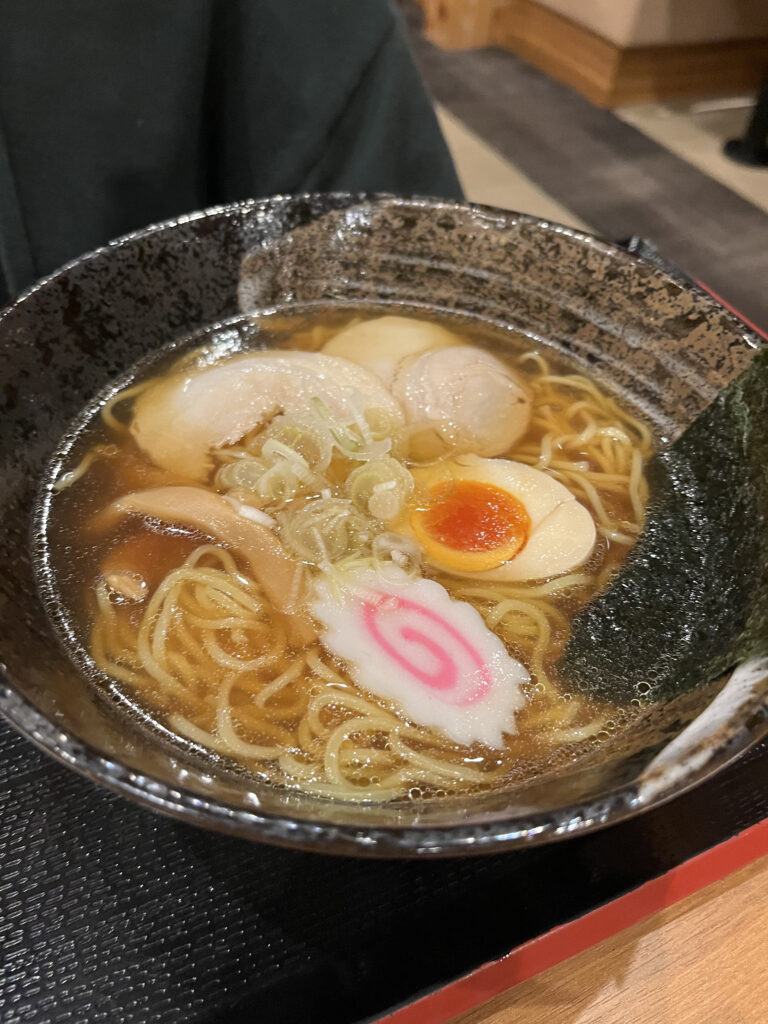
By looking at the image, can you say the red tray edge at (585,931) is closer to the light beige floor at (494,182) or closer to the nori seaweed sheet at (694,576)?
the nori seaweed sheet at (694,576)

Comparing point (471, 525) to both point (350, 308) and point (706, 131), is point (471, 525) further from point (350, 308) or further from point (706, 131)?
point (706, 131)

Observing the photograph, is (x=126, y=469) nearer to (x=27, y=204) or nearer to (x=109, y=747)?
(x=109, y=747)

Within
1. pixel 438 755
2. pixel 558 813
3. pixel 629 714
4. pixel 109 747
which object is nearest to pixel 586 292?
pixel 629 714

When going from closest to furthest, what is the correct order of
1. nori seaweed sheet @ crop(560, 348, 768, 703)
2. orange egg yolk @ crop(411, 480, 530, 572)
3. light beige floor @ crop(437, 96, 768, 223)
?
nori seaweed sheet @ crop(560, 348, 768, 703)
orange egg yolk @ crop(411, 480, 530, 572)
light beige floor @ crop(437, 96, 768, 223)

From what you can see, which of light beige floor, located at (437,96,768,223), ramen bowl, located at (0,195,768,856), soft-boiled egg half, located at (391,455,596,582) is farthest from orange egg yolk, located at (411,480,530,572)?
light beige floor, located at (437,96,768,223)

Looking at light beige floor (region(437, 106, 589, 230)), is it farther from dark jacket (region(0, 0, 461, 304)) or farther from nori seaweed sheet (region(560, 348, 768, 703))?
nori seaweed sheet (region(560, 348, 768, 703))

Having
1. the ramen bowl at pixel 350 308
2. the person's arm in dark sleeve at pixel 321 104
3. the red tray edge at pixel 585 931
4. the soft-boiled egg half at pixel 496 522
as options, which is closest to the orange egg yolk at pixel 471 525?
the soft-boiled egg half at pixel 496 522
